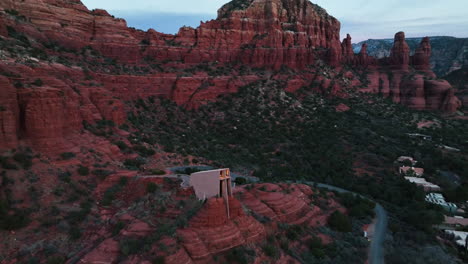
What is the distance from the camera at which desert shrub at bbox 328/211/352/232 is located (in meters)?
21.9

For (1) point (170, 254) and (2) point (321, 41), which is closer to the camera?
(1) point (170, 254)

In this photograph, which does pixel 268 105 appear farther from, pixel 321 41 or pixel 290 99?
pixel 321 41

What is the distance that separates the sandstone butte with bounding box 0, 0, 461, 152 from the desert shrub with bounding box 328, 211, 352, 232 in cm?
2329

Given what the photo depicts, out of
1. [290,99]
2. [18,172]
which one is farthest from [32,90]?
[290,99]

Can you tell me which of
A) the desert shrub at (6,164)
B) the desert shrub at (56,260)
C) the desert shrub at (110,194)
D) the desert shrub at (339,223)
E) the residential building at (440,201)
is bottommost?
the residential building at (440,201)

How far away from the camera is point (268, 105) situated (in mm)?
49906

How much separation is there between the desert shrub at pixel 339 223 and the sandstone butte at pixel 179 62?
23291 mm

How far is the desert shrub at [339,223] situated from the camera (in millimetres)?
21875

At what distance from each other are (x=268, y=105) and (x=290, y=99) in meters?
5.96

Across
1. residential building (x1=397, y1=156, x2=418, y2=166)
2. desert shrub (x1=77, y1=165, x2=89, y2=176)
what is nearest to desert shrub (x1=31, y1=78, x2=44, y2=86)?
desert shrub (x1=77, y1=165, x2=89, y2=176)

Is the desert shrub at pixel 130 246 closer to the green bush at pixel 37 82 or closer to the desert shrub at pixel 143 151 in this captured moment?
the desert shrub at pixel 143 151

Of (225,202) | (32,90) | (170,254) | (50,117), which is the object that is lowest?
(170,254)

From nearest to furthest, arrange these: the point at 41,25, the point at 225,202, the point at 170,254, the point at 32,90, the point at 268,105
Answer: the point at 170,254, the point at 225,202, the point at 32,90, the point at 41,25, the point at 268,105

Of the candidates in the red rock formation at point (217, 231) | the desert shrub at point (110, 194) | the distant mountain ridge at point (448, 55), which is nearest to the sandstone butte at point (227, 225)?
the red rock formation at point (217, 231)
